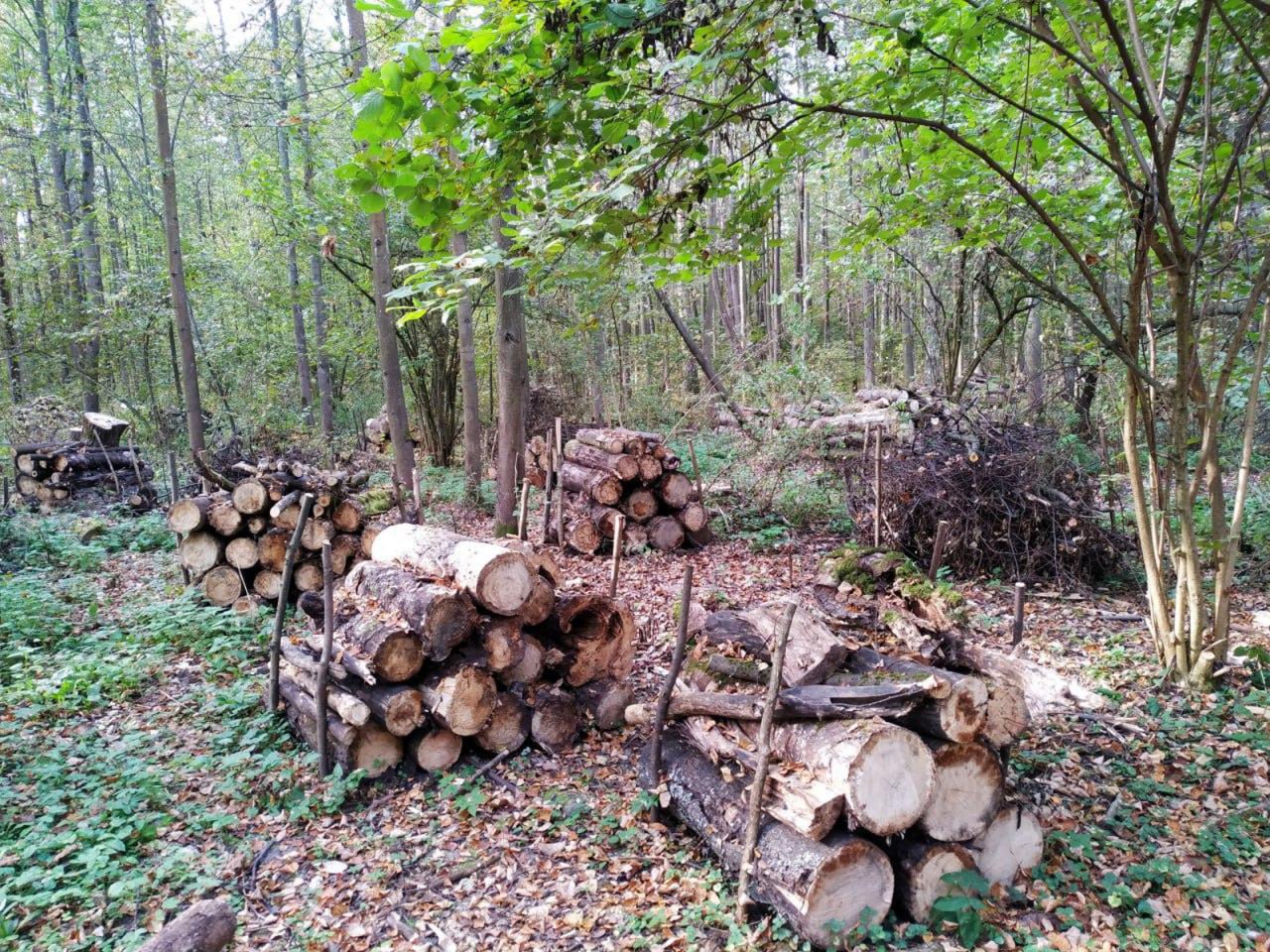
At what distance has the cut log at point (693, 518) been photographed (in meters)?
9.33

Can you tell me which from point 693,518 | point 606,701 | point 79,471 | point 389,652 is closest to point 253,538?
point 389,652

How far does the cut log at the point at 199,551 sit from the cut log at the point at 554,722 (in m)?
4.68

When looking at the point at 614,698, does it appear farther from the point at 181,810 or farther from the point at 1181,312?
the point at 1181,312

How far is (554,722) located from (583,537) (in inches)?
185

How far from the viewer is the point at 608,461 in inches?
370

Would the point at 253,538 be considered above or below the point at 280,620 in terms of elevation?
above

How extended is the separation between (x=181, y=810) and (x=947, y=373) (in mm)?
11092

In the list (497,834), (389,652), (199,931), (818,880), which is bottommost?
(497,834)

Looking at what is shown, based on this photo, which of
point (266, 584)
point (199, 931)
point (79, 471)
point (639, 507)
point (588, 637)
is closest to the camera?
point (199, 931)

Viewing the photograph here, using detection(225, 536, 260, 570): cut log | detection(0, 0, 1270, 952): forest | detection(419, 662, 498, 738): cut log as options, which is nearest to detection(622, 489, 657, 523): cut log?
detection(0, 0, 1270, 952): forest

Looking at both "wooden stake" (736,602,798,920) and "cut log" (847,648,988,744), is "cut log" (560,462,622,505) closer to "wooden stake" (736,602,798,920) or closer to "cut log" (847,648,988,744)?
"wooden stake" (736,602,798,920)

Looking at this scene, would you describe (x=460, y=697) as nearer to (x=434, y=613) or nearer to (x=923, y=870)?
(x=434, y=613)

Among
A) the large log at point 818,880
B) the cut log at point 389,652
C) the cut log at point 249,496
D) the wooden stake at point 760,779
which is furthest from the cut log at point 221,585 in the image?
the wooden stake at point 760,779

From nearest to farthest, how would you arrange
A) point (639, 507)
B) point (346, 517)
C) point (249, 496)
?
point (249, 496) → point (346, 517) → point (639, 507)
